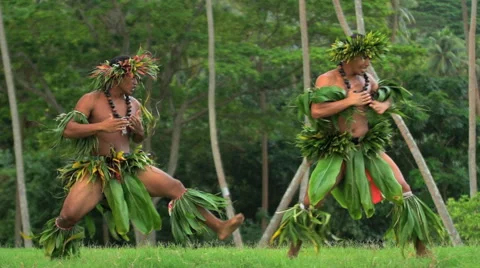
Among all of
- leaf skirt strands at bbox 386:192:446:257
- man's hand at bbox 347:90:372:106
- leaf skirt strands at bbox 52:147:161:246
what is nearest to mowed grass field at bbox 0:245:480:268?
leaf skirt strands at bbox 386:192:446:257

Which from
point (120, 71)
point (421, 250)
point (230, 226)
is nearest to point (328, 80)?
point (230, 226)

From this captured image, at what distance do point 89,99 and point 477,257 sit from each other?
11.9 ft

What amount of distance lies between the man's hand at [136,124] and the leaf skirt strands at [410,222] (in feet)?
7.70

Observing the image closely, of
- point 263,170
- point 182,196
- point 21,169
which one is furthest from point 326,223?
point 263,170

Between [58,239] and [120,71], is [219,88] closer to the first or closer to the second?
[58,239]

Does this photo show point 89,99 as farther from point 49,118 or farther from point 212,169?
point 212,169

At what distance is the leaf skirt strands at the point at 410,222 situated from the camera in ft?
29.8

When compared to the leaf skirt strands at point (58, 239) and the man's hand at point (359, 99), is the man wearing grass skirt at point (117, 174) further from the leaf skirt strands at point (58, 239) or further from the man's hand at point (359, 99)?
the man's hand at point (359, 99)

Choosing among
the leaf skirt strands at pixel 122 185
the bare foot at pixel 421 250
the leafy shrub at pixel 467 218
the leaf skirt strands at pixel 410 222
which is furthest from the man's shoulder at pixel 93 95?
the leafy shrub at pixel 467 218

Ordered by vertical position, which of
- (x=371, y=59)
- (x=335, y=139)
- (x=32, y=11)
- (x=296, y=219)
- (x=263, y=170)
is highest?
(x=32, y=11)

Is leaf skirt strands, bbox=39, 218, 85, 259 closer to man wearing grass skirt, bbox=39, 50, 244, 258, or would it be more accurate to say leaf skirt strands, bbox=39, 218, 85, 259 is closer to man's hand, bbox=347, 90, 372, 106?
man wearing grass skirt, bbox=39, 50, 244, 258

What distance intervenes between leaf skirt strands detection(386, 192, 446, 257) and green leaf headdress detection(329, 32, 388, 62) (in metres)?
1.27

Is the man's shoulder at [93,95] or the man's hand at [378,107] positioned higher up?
the man's shoulder at [93,95]

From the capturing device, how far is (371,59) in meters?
9.23
